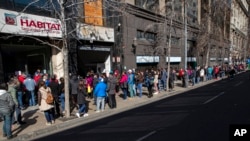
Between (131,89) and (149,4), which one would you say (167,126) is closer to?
(131,89)

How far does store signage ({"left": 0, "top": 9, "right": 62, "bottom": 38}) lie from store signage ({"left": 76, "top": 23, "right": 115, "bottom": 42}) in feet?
6.30

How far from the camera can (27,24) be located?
1384 cm

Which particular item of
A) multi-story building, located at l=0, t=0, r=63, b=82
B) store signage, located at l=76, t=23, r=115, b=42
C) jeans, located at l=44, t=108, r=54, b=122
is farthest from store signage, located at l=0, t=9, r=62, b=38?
jeans, located at l=44, t=108, r=54, b=122

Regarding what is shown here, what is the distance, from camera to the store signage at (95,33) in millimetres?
17438

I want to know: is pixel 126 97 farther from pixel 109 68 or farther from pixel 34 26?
pixel 34 26

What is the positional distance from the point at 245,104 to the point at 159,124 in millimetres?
5115

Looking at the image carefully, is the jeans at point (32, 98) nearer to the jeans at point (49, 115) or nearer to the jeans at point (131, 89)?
the jeans at point (49, 115)

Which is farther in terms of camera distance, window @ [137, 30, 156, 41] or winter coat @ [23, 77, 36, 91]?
window @ [137, 30, 156, 41]

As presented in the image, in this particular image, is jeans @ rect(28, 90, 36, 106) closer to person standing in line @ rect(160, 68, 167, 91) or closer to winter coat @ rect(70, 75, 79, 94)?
winter coat @ rect(70, 75, 79, 94)

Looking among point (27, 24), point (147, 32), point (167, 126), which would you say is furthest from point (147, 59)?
point (167, 126)

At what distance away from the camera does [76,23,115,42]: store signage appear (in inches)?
687

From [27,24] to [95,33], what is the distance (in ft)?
18.5

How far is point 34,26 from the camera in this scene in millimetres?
14211

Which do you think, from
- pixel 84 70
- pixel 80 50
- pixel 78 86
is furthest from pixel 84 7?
pixel 78 86
